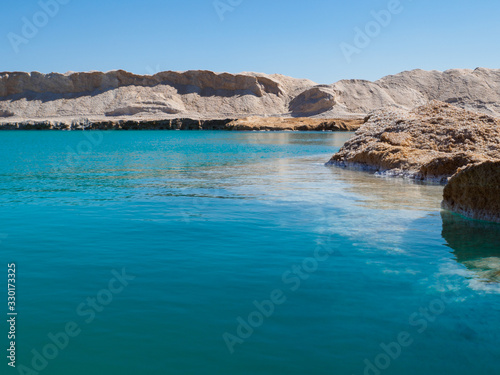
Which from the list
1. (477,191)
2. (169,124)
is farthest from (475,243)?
(169,124)

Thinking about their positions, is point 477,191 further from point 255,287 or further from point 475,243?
point 255,287

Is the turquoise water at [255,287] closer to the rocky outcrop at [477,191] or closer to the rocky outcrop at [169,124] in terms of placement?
the rocky outcrop at [477,191]

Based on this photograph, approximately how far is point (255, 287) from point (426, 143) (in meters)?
15.3

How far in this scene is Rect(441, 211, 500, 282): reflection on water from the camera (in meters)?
6.88

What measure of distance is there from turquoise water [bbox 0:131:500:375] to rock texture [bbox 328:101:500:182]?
4892 mm

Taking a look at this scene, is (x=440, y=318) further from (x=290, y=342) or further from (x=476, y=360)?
(x=290, y=342)

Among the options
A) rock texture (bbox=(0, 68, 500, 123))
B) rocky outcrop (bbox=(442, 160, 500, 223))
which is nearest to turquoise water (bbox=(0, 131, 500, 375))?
rocky outcrop (bbox=(442, 160, 500, 223))

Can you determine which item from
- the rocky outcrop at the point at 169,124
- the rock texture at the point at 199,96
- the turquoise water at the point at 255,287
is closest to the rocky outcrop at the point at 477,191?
the turquoise water at the point at 255,287

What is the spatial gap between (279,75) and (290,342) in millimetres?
185316

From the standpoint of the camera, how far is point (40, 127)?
124 m

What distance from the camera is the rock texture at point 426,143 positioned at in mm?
16516

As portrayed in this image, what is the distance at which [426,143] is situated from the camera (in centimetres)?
1934

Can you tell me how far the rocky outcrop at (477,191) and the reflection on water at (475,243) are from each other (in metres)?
0.25

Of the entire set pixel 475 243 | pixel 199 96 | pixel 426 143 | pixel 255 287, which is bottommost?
pixel 255 287
